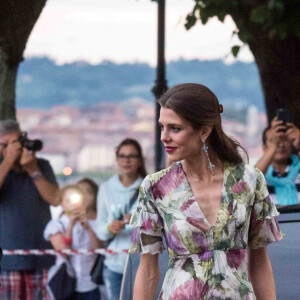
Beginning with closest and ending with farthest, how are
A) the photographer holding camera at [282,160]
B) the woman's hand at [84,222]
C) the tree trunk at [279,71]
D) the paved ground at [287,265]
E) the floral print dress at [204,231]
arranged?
1. the floral print dress at [204,231]
2. the paved ground at [287,265]
3. the photographer holding camera at [282,160]
4. the woman's hand at [84,222]
5. the tree trunk at [279,71]

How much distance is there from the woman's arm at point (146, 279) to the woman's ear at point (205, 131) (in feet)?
1.64

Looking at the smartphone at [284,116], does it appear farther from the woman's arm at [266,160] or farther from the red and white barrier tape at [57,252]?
the red and white barrier tape at [57,252]

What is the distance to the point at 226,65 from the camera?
27.7 feet

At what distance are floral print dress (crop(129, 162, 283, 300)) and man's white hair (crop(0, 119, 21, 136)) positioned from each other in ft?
13.9

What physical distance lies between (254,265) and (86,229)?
4.04 meters

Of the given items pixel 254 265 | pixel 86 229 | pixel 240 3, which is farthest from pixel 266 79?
pixel 254 265

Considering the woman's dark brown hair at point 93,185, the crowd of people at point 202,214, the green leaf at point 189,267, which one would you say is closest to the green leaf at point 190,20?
the woman's dark brown hair at point 93,185

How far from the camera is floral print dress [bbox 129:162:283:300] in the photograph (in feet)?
10.2

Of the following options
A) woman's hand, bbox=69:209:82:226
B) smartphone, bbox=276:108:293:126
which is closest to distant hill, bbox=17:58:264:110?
smartphone, bbox=276:108:293:126

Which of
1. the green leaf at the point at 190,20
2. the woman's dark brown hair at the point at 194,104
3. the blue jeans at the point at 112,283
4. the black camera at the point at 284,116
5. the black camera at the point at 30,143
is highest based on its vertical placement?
the green leaf at the point at 190,20

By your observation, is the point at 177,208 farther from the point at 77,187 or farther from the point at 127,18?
the point at 127,18

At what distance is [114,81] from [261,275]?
5.16m

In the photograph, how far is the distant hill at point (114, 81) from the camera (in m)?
8.20

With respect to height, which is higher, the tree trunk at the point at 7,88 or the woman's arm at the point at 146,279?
the tree trunk at the point at 7,88
